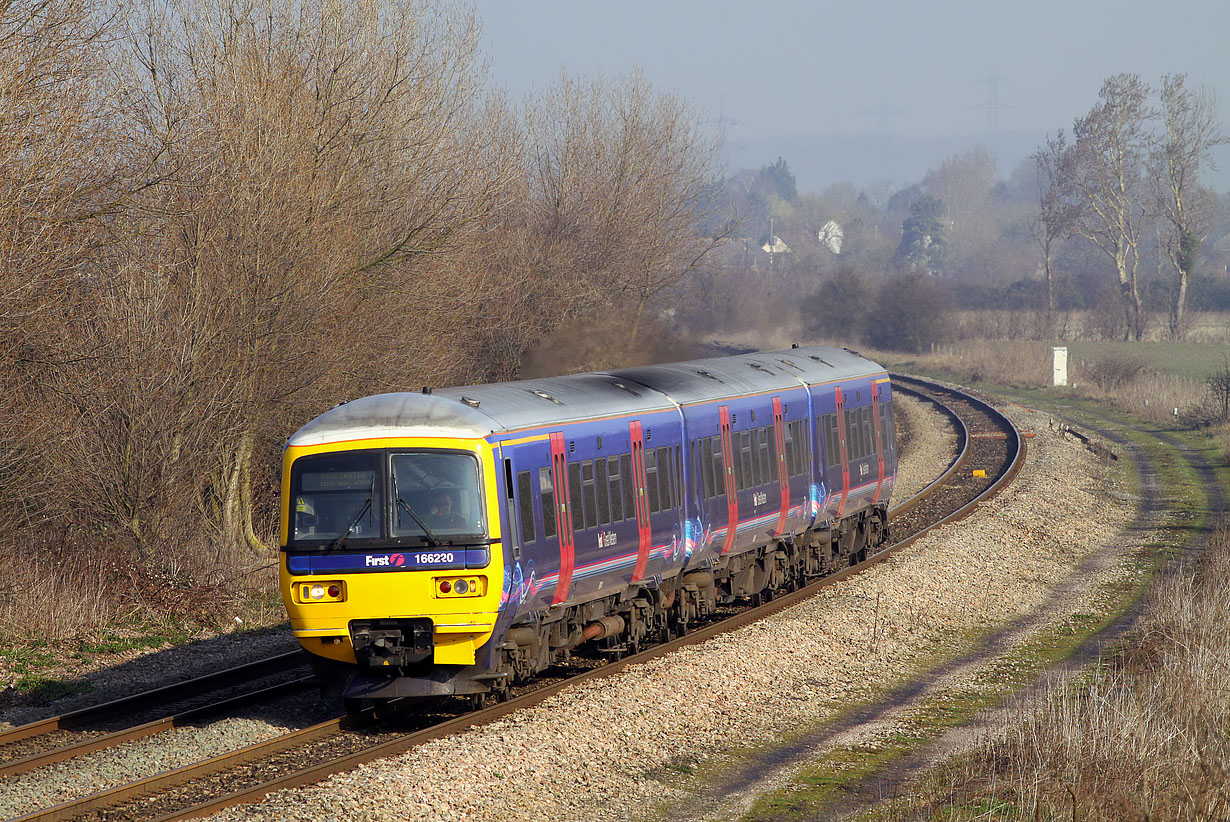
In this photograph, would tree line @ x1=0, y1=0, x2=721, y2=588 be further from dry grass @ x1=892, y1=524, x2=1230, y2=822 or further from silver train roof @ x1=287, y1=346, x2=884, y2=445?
dry grass @ x1=892, y1=524, x2=1230, y2=822

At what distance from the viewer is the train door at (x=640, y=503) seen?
14.6 meters

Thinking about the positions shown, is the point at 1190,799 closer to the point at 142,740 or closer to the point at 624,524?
the point at 624,524

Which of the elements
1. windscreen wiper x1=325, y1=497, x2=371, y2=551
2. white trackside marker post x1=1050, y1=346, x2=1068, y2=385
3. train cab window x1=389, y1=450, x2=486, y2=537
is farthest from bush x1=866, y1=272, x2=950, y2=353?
windscreen wiper x1=325, y1=497, x2=371, y2=551

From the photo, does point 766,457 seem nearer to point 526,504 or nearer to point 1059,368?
point 526,504

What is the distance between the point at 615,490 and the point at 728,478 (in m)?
3.08

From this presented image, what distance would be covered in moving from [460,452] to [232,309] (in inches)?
376

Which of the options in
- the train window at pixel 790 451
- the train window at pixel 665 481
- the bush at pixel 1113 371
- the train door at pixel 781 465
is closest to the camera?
the train window at pixel 665 481

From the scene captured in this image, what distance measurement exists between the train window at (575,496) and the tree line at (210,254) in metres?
6.92

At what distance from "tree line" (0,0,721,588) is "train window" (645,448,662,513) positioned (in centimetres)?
679

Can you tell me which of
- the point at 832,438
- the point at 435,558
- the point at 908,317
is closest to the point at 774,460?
the point at 832,438

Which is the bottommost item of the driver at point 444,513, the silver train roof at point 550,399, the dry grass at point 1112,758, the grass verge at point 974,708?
the grass verge at point 974,708

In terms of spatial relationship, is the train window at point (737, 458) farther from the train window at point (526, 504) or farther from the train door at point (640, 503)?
the train window at point (526, 504)

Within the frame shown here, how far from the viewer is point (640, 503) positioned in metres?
14.7

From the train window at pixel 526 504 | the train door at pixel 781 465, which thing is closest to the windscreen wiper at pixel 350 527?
the train window at pixel 526 504
